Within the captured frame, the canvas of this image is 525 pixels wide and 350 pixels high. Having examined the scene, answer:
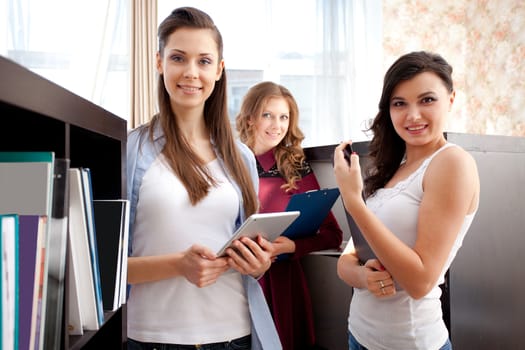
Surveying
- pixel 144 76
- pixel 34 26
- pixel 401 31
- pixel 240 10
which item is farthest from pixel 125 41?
pixel 401 31

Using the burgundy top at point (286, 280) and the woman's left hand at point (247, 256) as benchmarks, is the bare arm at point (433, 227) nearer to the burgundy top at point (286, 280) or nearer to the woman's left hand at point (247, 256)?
the woman's left hand at point (247, 256)

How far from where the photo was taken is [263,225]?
1.17 m

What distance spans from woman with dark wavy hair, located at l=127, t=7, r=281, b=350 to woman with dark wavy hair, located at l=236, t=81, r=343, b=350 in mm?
815

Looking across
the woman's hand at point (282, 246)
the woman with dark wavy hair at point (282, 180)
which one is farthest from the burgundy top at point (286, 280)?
the woman's hand at point (282, 246)

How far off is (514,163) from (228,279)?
47.0 inches

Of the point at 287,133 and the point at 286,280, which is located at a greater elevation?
the point at 287,133

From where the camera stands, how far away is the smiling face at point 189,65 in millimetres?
1304

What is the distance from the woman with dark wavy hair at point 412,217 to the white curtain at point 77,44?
8.20 feet

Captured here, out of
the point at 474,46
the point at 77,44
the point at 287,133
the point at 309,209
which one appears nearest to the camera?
the point at 309,209

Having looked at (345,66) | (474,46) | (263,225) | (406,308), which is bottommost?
(406,308)

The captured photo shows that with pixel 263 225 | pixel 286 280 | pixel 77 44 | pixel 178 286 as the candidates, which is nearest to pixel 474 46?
pixel 286 280

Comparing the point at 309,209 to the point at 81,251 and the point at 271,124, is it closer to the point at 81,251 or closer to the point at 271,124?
the point at 271,124

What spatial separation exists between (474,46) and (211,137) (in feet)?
10.2

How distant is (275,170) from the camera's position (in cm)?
226
